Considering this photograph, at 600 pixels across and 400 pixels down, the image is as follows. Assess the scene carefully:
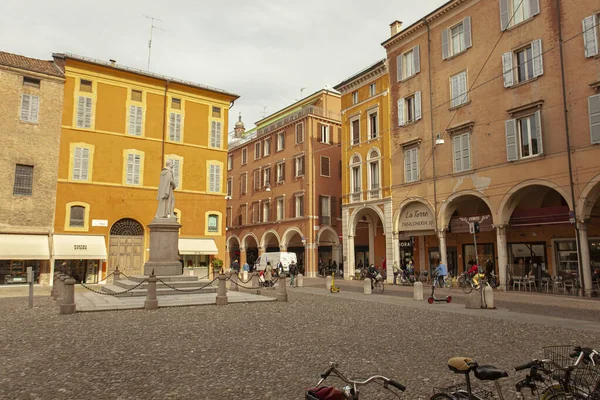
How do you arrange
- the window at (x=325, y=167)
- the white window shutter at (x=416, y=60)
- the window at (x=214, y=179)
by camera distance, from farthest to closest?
1. the window at (x=325, y=167)
2. the window at (x=214, y=179)
3. the white window shutter at (x=416, y=60)

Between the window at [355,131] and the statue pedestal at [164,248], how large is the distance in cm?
1824

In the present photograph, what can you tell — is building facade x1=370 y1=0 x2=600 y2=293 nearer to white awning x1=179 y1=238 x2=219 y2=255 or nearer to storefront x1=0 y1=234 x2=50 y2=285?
white awning x1=179 y1=238 x2=219 y2=255

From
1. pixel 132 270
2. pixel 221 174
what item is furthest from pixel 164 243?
pixel 221 174

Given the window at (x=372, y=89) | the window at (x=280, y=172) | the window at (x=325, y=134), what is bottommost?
the window at (x=280, y=172)

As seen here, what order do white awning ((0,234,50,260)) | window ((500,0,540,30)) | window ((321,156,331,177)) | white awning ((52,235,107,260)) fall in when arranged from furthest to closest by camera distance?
window ((321,156,331,177)) → white awning ((52,235,107,260)) → white awning ((0,234,50,260)) → window ((500,0,540,30))

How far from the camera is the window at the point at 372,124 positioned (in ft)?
103

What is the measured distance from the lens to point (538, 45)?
69.6 feet

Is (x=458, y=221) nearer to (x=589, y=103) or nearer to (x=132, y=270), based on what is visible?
(x=589, y=103)

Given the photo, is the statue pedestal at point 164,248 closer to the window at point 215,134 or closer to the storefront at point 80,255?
the storefront at point 80,255

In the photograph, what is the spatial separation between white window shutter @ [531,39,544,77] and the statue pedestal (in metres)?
18.7

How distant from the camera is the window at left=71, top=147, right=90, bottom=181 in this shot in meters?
27.7

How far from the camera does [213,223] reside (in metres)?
32.6

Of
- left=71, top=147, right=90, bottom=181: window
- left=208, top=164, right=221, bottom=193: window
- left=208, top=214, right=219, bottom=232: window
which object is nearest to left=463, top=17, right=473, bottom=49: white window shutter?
left=208, top=164, right=221, bottom=193: window

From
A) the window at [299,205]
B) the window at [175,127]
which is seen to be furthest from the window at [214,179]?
the window at [299,205]
